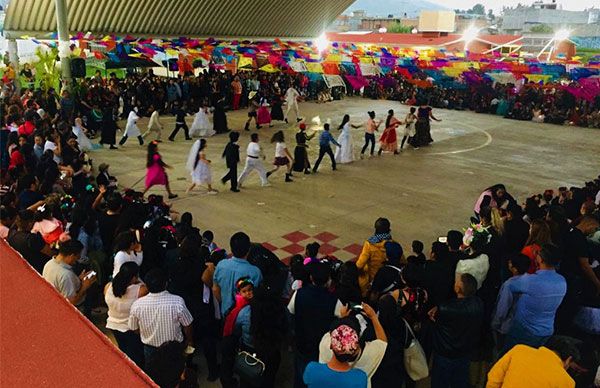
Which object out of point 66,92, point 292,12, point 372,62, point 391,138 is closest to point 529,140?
point 391,138

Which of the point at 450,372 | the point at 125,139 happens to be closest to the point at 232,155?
the point at 125,139

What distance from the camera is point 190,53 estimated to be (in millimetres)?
22469

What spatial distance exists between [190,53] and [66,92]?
9.00 meters

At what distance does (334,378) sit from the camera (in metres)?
2.95

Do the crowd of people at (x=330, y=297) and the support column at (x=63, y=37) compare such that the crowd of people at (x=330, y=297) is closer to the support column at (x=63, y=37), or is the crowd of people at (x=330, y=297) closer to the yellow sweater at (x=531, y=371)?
the yellow sweater at (x=531, y=371)

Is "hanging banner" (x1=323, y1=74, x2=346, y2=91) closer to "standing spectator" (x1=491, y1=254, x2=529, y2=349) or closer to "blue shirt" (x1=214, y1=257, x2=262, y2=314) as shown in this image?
"standing spectator" (x1=491, y1=254, x2=529, y2=349)

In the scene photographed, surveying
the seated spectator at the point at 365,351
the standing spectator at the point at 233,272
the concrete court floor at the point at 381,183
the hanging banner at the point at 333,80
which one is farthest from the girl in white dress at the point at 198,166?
the hanging banner at the point at 333,80

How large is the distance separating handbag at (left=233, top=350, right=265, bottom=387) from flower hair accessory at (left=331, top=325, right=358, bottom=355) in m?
1.08

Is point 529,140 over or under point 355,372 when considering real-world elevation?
under

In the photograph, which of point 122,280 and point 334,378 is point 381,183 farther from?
point 334,378

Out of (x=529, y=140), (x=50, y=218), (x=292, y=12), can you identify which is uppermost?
(x=292, y=12)

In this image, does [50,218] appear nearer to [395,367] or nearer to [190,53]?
[395,367]

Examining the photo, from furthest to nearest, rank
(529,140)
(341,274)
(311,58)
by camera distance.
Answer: (311,58) → (529,140) → (341,274)

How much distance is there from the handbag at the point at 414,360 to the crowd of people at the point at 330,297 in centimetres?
1
